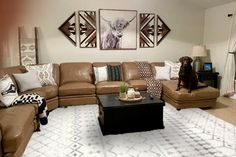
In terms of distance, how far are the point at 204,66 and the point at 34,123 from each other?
421 cm

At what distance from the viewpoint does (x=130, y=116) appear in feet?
9.99

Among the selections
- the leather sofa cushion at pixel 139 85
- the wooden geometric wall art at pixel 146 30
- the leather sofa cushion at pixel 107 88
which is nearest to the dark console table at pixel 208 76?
the wooden geometric wall art at pixel 146 30

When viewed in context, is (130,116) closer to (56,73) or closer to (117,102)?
(117,102)

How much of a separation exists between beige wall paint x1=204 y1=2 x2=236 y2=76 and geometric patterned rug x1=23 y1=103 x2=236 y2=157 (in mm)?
2082

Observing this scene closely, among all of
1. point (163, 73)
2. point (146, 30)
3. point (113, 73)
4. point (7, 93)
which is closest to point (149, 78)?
point (163, 73)

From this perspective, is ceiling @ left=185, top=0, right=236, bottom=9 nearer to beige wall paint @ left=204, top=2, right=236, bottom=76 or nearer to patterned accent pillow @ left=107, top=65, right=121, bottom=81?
beige wall paint @ left=204, top=2, right=236, bottom=76

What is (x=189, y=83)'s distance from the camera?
3943 millimetres

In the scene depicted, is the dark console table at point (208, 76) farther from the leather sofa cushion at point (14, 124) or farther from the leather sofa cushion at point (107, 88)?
the leather sofa cushion at point (14, 124)

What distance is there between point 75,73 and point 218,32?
3567 millimetres

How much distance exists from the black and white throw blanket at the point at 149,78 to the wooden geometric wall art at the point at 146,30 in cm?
64

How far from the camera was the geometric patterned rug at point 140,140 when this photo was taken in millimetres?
2475

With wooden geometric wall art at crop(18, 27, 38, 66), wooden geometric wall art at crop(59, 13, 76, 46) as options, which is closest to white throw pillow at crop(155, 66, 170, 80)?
wooden geometric wall art at crop(59, 13, 76, 46)

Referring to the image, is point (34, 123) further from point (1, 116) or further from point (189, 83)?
point (189, 83)

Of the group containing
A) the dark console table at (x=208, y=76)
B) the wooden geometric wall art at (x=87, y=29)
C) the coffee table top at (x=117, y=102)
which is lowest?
the coffee table top at (x=117, y=102)
